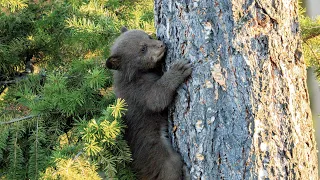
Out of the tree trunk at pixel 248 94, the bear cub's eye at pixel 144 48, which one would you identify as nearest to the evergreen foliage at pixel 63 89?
the bear cub's eye at pixel 144 48

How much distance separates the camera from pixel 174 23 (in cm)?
278

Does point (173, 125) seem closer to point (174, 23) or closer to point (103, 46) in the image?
point (174, 23)

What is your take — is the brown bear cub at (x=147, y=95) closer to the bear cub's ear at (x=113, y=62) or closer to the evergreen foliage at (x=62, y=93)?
the bear cub's ear at (x=113, y=62)

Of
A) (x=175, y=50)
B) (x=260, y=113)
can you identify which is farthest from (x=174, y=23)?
(x=260, y=113)

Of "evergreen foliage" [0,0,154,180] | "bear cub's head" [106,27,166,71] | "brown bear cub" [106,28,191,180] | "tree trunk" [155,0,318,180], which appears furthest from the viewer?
"bear cub's head" [106,27,166,71]

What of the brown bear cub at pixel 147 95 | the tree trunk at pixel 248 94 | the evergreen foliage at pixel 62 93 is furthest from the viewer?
the brown bear cub at pixel 147 95

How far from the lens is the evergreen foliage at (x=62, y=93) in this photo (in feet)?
8.54

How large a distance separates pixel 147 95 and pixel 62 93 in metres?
0.61

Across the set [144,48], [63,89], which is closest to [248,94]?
[144,48]

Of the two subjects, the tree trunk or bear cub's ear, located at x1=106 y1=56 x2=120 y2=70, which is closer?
the tree trunk

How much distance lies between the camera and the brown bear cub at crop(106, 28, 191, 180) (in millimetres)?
2877

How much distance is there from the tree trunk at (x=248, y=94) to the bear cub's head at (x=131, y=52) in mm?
793

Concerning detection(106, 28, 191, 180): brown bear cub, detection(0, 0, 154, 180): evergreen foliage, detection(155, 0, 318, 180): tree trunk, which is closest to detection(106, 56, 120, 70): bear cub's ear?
detection(106, 28, 191, 180): brown bear cub

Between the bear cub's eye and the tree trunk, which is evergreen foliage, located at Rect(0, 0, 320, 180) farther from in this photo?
the tree trunk
